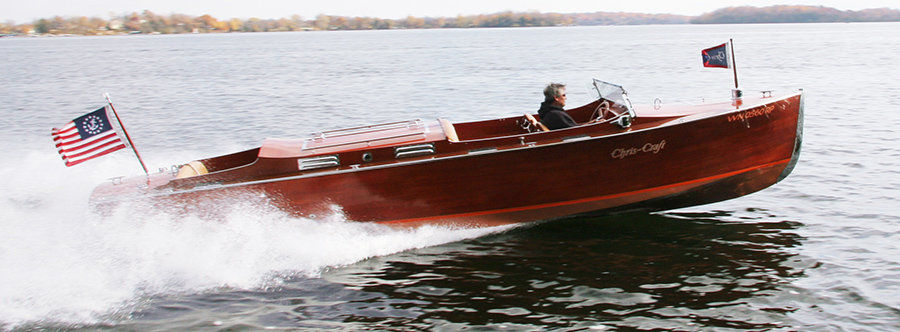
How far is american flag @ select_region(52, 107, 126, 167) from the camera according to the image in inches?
269

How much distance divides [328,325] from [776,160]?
16.2 ft

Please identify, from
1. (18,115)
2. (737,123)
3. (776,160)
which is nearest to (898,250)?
(776,160)

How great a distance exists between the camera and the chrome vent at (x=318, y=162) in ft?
23.0

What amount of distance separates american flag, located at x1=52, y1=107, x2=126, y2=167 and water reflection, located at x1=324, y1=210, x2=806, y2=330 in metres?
2.55

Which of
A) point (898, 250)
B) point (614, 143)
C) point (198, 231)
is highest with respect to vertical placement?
point (614, 143)

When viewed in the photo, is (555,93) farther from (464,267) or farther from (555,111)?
(464,267)

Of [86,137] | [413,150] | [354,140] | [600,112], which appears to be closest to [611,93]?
[600,112]

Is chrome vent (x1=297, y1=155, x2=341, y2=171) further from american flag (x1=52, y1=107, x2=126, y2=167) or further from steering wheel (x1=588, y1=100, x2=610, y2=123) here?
steering wheel (x1=588, y1=100, x2=610, y2=123)

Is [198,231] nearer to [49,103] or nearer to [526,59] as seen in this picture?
[49,103]

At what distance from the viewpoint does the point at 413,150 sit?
7043mm

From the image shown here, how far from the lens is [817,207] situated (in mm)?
8828

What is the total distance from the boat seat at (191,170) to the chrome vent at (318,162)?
1223 millimetres

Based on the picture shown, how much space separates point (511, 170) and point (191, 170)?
10.8 ft

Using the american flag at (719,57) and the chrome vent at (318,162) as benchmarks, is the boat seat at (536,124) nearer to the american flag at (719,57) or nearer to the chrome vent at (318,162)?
the american flag at (719,57)
